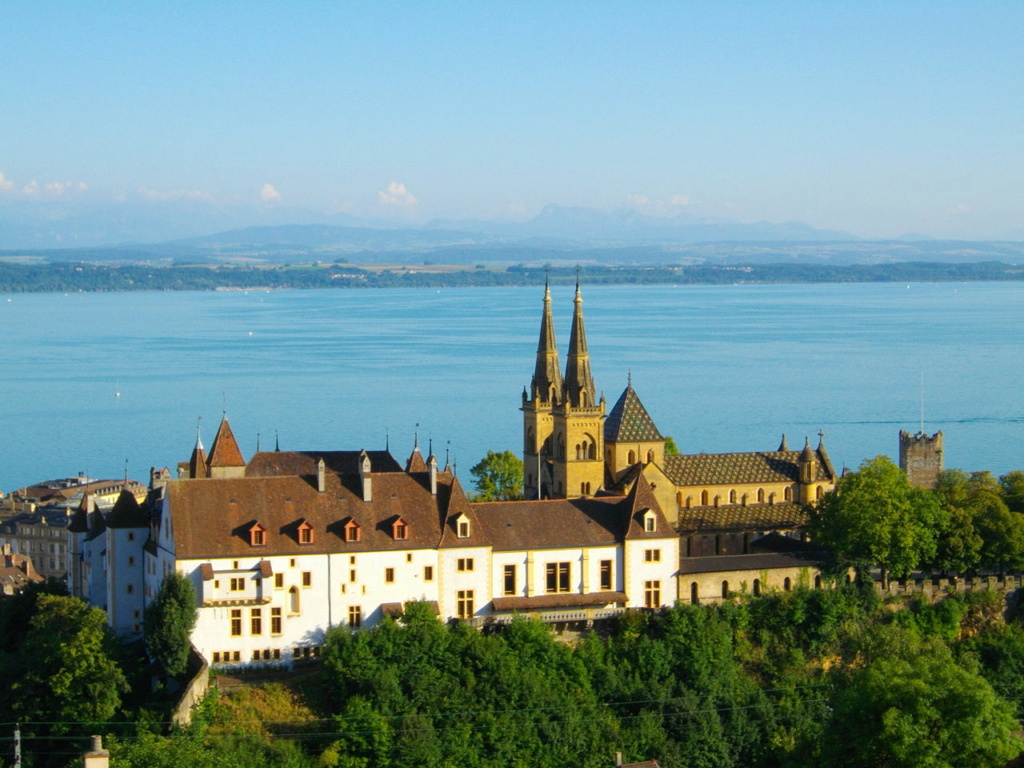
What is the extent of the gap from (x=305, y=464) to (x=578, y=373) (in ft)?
38.5

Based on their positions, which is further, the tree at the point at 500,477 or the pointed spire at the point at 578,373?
the tree at the point at 500,477

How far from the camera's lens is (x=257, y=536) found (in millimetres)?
50469

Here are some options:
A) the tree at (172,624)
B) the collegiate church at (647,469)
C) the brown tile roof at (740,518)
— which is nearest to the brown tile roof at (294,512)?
the tree at (172,624)

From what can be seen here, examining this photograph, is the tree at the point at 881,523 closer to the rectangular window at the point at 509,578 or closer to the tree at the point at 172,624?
the rectangular window at the point at 509,578

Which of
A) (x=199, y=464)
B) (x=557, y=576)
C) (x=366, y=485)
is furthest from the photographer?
(x=199, y=464)

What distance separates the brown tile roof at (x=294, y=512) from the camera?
5031 centimetres

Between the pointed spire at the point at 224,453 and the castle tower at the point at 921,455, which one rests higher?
the pointed spire at the point at 224,453

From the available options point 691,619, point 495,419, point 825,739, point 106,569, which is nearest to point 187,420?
point 495,419

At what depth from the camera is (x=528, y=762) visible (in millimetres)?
47875

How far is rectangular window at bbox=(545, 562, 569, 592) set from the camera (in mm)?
53594

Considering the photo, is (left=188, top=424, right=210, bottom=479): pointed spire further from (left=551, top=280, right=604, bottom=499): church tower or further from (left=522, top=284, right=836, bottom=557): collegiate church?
(left=551, top=280, right=604, bottom=499): church tower

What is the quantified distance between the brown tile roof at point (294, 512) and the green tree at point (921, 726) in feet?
56.5

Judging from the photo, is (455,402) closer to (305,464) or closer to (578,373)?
(578,373)

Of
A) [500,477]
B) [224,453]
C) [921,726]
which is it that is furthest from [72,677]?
[500,477]
